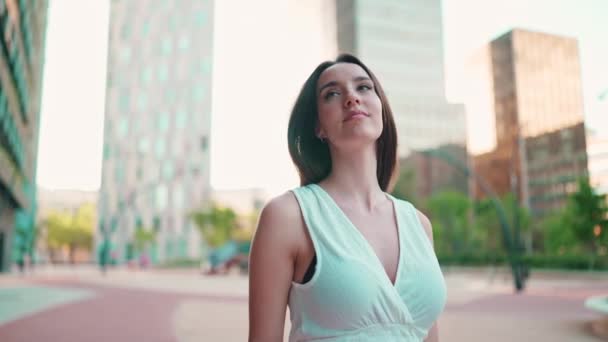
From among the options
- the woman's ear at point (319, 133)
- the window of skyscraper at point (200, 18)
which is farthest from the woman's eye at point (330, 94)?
the window of skyscraper at point (200, 18)

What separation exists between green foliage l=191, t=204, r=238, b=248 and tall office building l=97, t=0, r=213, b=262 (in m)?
16.6

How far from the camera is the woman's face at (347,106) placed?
168 cm

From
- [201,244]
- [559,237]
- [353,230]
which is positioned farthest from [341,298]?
[201,244]

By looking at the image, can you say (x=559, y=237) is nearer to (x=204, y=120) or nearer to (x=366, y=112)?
(x=366, y=112)

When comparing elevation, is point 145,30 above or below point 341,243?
above

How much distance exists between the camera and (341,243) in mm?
1455

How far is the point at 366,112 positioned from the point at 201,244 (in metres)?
79.8

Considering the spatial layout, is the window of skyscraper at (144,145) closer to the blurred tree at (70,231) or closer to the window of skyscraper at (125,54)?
the window of skyscraper at (125,54)

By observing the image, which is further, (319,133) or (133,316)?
(133,316)

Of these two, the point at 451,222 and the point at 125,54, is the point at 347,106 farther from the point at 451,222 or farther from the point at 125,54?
the point at 125,54

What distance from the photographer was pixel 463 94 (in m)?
109

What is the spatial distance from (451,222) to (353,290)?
5698 cm

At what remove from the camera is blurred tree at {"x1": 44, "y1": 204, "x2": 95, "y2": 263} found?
289 ft

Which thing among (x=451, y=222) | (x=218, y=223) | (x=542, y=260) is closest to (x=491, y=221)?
(x=451, y=222)
